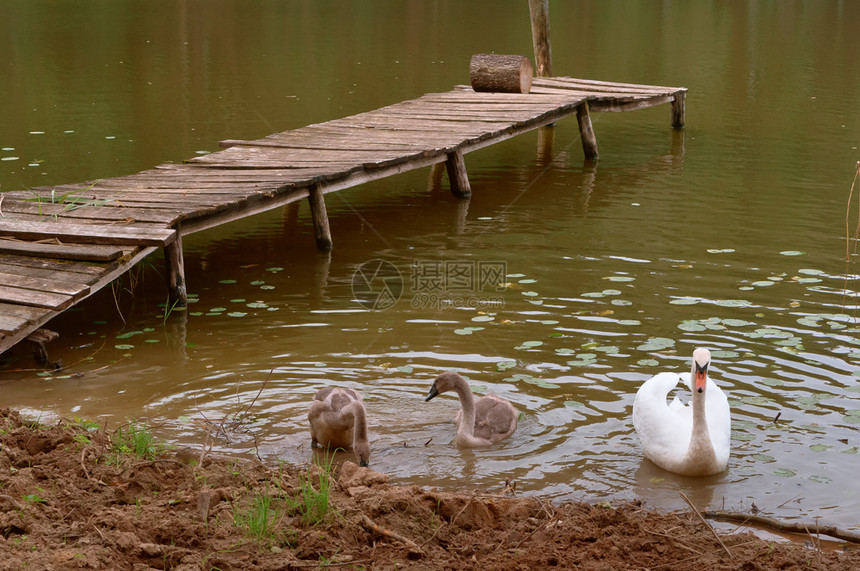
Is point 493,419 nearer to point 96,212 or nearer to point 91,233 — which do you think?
point 91,233

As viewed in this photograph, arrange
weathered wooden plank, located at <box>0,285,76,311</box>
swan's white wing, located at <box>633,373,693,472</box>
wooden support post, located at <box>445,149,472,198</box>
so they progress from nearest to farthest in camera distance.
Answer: swan's white wing, located at <box>633,373,693,472</box> < weathered wooden plank, located at <box>0,285,76,311</box> < wooden support post, located at <box>445,149,472,198</box>

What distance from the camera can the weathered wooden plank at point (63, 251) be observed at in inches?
318

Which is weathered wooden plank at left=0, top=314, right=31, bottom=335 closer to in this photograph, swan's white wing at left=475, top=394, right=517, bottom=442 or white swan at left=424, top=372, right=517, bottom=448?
white swan at left=424, top=372, right=517, bottom=448

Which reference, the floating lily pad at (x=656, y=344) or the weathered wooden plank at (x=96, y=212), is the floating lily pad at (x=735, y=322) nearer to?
the floating lily pad at (x=656, y=344)

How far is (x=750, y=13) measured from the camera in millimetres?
36625

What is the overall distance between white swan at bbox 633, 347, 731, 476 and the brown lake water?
12 centimetres

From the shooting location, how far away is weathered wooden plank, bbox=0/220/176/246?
326 inches

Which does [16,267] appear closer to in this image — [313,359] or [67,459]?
[313,359]

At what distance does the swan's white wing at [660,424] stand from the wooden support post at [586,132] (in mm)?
9617

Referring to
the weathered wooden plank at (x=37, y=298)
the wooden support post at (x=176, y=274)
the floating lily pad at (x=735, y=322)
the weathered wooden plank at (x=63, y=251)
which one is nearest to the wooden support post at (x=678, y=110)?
the floating lily pad at (x=735, y=322)

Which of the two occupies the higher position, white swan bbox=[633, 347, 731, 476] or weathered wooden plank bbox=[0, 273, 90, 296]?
weathered wooden plank bbox=[0, 273, 90, 296]

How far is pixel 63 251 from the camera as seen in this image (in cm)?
820

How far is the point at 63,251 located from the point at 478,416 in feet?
13.2

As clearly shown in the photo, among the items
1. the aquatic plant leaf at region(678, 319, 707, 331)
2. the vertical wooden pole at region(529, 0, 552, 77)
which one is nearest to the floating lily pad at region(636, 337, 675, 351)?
the aquatic plant leaf at region(678, 319, 707, 331)
